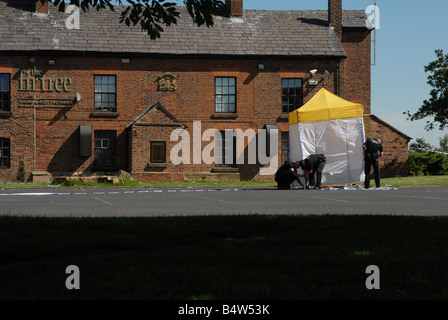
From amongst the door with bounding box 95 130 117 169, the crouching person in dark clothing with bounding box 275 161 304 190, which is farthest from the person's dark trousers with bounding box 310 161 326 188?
the door with bounding box 95 130 117 169

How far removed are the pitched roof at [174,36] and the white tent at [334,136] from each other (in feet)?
35.5

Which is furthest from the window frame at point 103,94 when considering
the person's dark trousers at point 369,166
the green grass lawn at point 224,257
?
the green grass lawn at point 224,257

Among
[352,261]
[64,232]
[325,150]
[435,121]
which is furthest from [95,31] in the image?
[352,261]

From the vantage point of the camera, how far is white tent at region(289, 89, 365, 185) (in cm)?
2211

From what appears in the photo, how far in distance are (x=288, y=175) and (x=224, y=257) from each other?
16.0 m

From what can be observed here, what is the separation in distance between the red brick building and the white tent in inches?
391

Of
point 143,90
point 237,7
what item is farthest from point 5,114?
point 237,7

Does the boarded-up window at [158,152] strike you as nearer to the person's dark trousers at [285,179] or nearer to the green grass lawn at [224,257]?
the person's dark trousers at [285,179]

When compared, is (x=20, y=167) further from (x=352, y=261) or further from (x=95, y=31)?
(x=352, y=261)

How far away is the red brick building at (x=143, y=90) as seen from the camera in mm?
31016

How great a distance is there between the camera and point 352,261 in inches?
220

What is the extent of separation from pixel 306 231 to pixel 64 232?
3.22 meters

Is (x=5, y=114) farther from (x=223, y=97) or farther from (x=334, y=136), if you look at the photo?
(x=334, y=136)

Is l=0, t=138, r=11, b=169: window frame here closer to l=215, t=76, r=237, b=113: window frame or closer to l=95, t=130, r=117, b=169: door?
l=95, t=130, r=117, b=169: door
